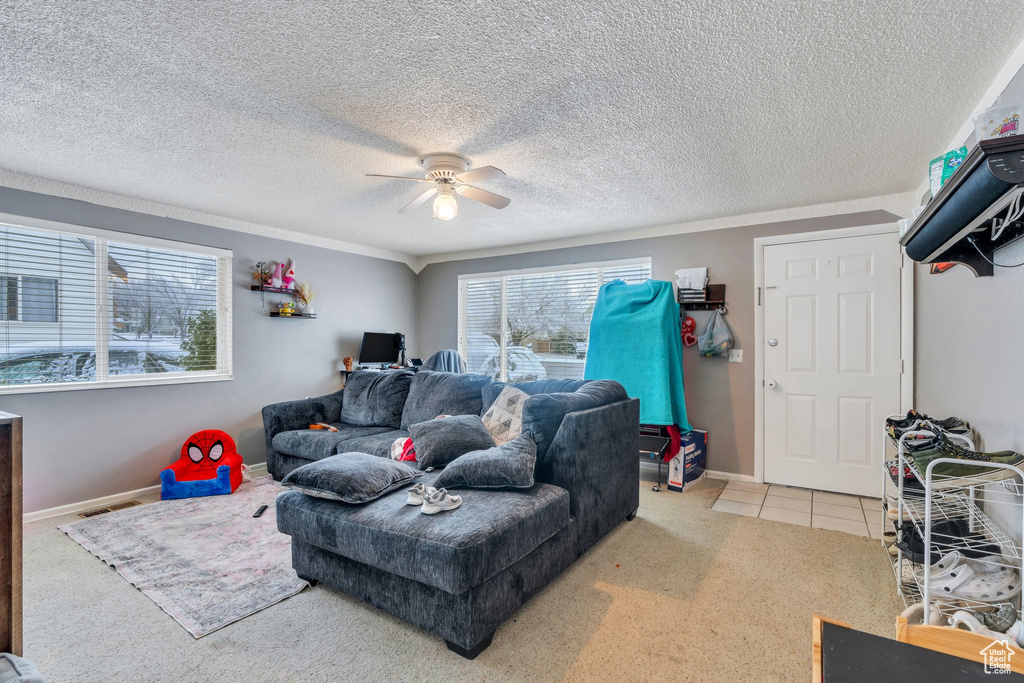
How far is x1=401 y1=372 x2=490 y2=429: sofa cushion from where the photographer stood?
3.66 m

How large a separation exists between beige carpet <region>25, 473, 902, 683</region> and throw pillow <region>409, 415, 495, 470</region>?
0.81 metres

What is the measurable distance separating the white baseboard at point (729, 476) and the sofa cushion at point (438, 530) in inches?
96.5

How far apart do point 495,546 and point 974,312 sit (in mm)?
2424

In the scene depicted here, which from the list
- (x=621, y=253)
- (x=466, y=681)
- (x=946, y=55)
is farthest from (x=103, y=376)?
(x=946, y=55)

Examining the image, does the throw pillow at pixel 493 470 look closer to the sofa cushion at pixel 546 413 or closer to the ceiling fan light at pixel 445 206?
the sofa cushion at pixel 546 413

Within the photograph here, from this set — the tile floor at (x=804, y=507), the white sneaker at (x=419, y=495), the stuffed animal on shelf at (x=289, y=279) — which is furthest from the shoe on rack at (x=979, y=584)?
the stuffed animal on shelf at (x=289, y=279)

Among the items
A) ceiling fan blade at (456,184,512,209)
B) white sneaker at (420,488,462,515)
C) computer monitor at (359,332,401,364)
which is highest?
ceiling fan blade at (456,184,512,209)

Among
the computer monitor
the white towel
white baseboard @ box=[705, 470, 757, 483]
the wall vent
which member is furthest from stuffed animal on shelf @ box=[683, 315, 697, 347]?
the wall vent

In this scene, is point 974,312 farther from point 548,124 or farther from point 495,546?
point 495,546

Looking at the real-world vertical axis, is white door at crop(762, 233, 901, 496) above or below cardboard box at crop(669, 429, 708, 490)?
above

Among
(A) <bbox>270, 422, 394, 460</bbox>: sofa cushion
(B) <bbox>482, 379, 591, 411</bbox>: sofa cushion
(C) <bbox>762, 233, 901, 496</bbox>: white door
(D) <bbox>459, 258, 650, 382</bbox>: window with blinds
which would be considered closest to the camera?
(B) <bbox>482, 379, 591, 411</bbox>: sofa cushion

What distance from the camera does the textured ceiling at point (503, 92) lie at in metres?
1.64

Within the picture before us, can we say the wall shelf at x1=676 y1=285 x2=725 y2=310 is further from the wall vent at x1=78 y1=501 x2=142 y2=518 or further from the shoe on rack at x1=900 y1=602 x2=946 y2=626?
the wall vent at x1=78 y1=501 x2=142 y2=518

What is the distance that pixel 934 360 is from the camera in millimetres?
2967
